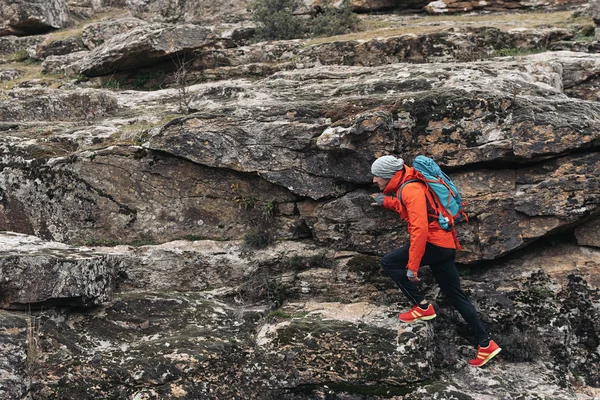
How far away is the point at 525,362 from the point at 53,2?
21.9 metres

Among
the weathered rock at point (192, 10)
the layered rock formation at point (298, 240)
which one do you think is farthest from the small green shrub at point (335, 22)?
the layered rock formation at point (298, 240)

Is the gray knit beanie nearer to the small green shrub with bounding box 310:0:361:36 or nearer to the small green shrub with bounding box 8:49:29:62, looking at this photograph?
the small green shrub with bounding box 310:0:361:36

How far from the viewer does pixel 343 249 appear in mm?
9375

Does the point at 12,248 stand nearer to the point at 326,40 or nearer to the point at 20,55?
the point at 326,40

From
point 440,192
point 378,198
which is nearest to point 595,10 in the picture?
point 378,198

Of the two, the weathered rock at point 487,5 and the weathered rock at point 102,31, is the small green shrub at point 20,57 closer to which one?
the weathered rock at point 102,31

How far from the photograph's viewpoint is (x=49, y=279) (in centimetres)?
772

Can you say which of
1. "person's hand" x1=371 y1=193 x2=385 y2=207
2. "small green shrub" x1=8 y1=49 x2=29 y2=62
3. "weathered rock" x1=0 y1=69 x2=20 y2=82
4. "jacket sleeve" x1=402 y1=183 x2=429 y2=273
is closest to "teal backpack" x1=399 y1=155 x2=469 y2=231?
"jacket sleeve" x1=402 y1=183 x2=429 y2=273

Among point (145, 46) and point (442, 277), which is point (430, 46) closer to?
point (145, 46)

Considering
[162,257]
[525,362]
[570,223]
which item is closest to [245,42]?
[162,257]

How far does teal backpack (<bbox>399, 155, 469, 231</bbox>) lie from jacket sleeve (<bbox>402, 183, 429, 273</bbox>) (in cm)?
25

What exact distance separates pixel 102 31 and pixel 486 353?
16.9 meters

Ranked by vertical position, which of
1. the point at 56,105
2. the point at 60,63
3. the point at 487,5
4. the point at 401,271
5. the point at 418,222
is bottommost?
the point at 401,271

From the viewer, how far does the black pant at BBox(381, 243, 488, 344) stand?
7.52 m
